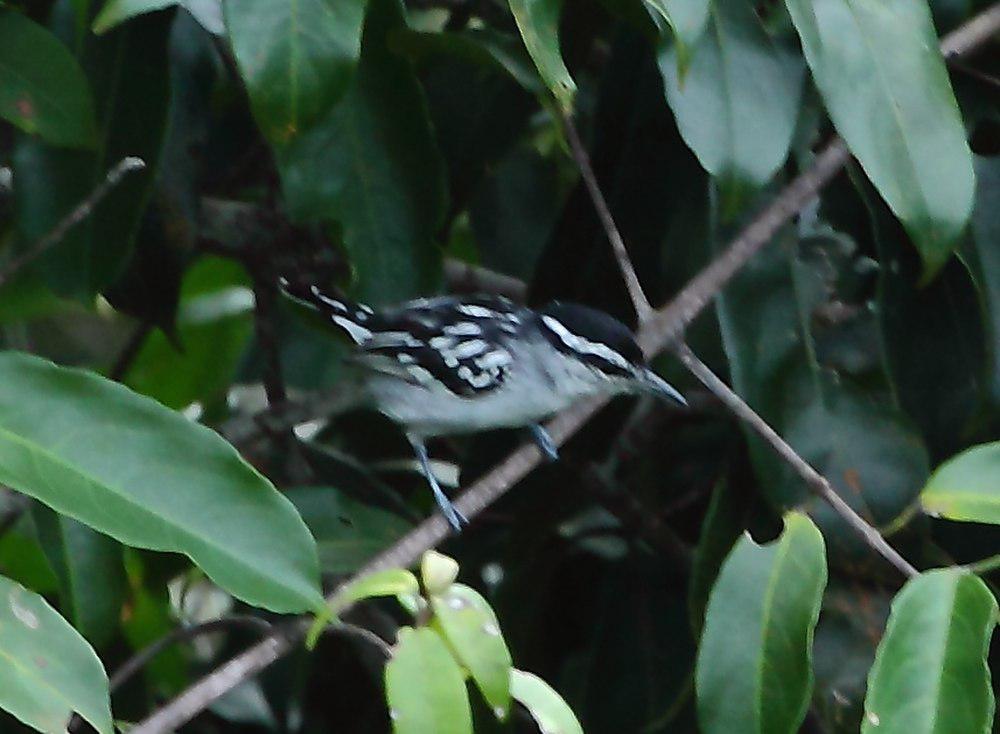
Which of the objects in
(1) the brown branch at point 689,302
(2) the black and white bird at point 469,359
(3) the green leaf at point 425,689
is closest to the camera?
(3) the green leaf at point 425,689

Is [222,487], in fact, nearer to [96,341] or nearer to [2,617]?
[2,617]

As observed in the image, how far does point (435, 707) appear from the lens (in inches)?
42.7

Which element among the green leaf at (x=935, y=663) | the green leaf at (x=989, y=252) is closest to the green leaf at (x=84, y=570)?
the green leaf at (x=935, y=663)

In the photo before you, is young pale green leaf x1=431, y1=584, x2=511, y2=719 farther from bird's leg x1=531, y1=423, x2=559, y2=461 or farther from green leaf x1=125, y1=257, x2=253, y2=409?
green leaf x1=125, y1=257, x2=253, y2=409

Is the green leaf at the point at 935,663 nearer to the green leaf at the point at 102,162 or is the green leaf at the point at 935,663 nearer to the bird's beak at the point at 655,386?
the bird's beak at the point at 655,386

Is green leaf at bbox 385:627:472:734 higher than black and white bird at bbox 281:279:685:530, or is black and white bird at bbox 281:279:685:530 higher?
green leaf at bbox 385:627:472:734

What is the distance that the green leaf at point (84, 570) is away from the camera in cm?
163

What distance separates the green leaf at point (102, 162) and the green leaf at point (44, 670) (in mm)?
686

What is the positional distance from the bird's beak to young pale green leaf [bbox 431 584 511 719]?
823 mm

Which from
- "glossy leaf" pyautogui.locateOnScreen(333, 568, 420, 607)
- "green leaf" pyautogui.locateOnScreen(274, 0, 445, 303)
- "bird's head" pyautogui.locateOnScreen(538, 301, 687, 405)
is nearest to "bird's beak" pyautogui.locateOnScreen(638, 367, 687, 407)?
"bird's head" pyautogui.locateOnScreen(538, 301, 687, 405)

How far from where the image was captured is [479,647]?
113 centimetres

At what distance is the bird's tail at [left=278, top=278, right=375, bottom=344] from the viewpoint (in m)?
2.07

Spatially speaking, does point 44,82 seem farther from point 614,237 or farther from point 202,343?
point 202,343

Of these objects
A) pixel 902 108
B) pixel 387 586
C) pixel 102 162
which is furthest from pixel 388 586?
pixel 102 162
